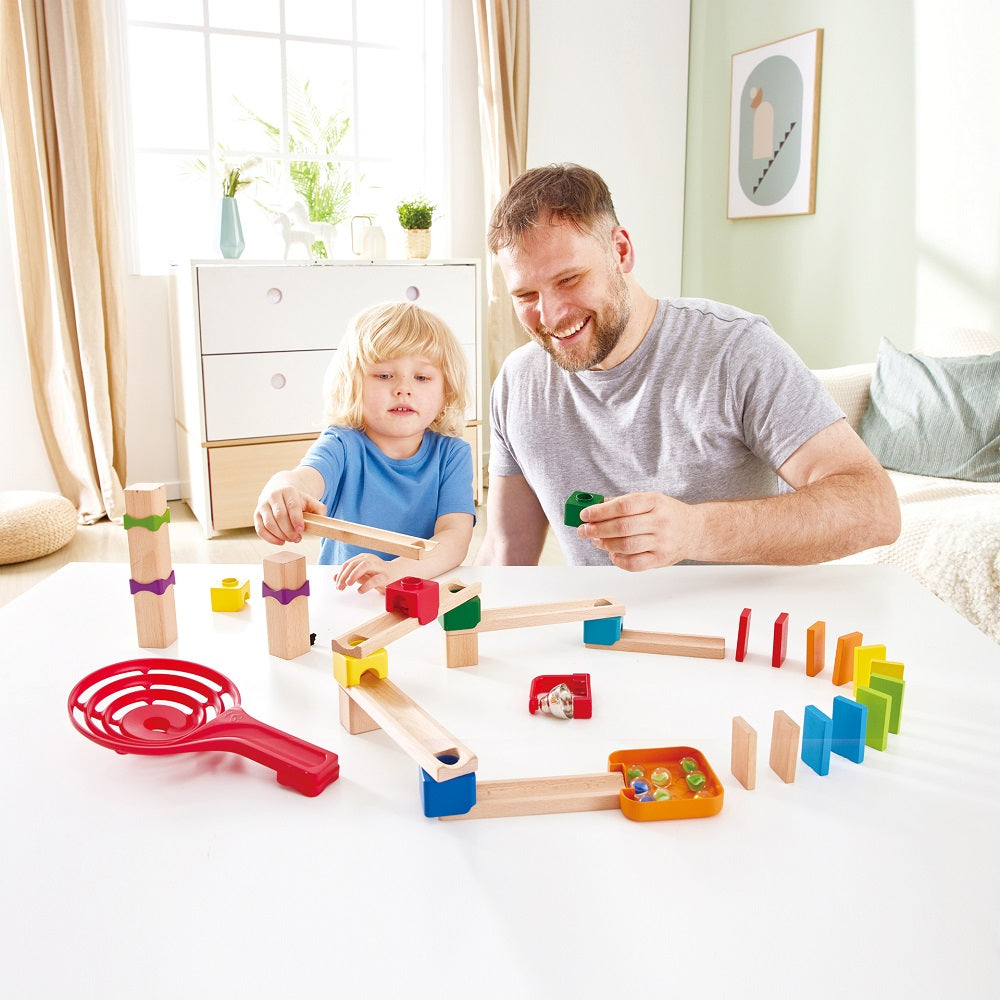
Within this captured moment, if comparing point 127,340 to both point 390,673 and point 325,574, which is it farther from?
point 390,673

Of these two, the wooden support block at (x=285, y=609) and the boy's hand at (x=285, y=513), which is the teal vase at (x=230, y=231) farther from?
the wooden support block at (x=285, y=609)

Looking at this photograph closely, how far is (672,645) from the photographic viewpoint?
3.22 ft

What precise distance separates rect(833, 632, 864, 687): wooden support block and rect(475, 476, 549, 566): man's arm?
2.66ft

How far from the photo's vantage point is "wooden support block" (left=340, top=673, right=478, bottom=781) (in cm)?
68

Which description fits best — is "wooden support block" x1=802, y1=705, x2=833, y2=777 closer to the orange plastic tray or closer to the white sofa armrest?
the orange plastic tray

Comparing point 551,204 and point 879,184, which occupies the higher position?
point 879,184

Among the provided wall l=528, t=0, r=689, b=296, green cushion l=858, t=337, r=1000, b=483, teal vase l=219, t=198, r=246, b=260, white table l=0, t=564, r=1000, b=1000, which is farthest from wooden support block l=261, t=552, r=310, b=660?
wall l=528, t=0, r=689, b=296

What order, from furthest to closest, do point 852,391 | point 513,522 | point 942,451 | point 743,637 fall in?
point 852,391 < point 942,451 < point 513,522 < point 743,637

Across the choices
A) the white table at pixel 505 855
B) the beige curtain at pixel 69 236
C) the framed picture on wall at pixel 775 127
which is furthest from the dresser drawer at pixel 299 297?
the white table at pixel 505 855

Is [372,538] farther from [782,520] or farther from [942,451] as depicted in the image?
[942,451]

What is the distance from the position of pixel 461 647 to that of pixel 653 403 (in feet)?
2.26

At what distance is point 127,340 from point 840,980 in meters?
3.95

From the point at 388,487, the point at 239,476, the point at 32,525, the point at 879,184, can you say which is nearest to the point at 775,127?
the point at 879,184

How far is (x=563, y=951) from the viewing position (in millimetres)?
558
